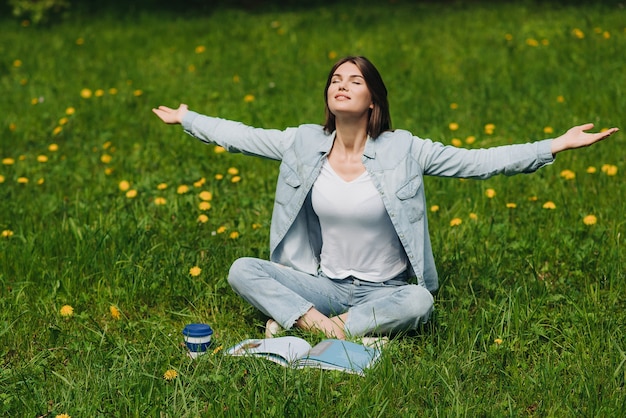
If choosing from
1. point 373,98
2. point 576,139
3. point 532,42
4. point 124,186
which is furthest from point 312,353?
point 532,42

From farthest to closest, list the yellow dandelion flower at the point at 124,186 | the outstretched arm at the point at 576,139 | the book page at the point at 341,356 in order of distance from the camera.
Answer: the yellow dandelion flower at the point at 124,186 → the outstretched arm at the point at 576,139 → the book page at the point at 341,356

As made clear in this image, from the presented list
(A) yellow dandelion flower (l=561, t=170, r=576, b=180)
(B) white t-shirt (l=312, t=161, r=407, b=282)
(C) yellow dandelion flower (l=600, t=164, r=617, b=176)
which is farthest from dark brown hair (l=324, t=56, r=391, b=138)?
(C) yellow dandelion flower (l=600, t=164, r=617, b=176)

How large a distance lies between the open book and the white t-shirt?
432mm

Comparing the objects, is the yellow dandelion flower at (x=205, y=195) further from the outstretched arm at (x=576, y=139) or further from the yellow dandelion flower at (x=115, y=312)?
the outstretched arm at (x=576, y=139)

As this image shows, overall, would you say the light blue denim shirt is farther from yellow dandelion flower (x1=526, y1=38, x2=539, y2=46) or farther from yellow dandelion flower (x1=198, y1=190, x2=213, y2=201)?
yellow dandelion flower (x1=526, y1=38, x2=539, y2=46)

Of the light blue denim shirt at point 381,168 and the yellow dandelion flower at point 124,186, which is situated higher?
the light blue denim shirt at point 381,168

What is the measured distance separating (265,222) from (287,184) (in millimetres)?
978

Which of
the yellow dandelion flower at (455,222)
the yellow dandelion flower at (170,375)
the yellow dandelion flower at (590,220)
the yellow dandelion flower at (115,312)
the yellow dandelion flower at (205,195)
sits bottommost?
the yellow dandelion flower at (115,312)

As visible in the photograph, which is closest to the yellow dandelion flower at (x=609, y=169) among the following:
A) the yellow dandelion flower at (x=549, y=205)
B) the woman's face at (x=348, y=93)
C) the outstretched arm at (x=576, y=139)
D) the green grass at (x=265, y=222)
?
the green grass at (x=265, y=222)

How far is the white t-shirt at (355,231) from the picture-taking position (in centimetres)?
329

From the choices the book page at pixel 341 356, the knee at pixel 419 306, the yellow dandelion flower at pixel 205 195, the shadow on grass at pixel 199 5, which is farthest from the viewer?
the shadow on grass at pixel 199 5

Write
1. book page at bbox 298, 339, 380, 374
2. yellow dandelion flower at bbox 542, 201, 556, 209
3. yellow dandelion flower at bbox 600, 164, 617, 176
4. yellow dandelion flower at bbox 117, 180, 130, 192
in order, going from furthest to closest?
1. yellow dandelion flower at bbox 117, 180, 130, 192
2. yellow dandelion flower at bbox 600, 164, 617, 176
3. yellow dandelion flower at bbox 542, 201, 556, 209
4. book page at bbox 298, 339, 380, 374

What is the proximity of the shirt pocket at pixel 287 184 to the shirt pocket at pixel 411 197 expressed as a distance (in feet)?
1.31

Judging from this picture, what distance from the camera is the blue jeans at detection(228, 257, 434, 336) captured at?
3182 mm
